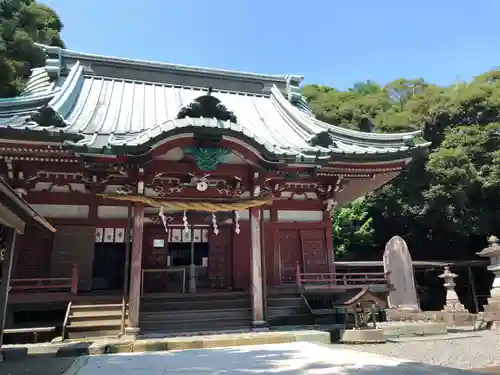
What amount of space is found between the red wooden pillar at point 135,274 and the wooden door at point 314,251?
5.16m

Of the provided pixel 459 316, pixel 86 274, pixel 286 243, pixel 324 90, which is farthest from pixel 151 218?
pixel 324 90

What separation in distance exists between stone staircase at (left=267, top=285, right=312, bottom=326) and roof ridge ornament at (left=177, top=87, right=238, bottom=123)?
193 inches

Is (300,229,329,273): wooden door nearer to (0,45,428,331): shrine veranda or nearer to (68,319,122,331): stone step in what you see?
(0,45,428,331): shrine veranda

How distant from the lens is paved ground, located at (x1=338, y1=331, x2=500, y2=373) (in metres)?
6.57

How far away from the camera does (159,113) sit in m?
13.3

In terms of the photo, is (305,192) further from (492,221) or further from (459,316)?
(492,221)

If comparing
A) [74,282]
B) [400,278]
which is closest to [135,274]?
[74,282]

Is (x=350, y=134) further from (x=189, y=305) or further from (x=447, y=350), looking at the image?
(x=189, y=305)

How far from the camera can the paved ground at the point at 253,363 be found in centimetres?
519

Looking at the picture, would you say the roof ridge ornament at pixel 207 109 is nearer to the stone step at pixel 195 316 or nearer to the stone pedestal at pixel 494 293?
the stone step at pixel 195 316

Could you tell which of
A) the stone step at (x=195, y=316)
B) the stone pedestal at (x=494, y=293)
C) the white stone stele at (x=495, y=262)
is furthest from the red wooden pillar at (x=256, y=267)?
the white stone stele at (x=495, y=262)

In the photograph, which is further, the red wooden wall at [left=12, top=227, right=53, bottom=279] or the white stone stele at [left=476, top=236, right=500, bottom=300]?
the white stone stele at [left=476, top=236, right=500, bottom=300]

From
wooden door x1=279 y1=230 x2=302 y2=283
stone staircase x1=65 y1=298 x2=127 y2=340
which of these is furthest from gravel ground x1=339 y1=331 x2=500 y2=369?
stone staircase x1=65 y1=298 x2=127 y2=340

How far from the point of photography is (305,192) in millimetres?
12500
